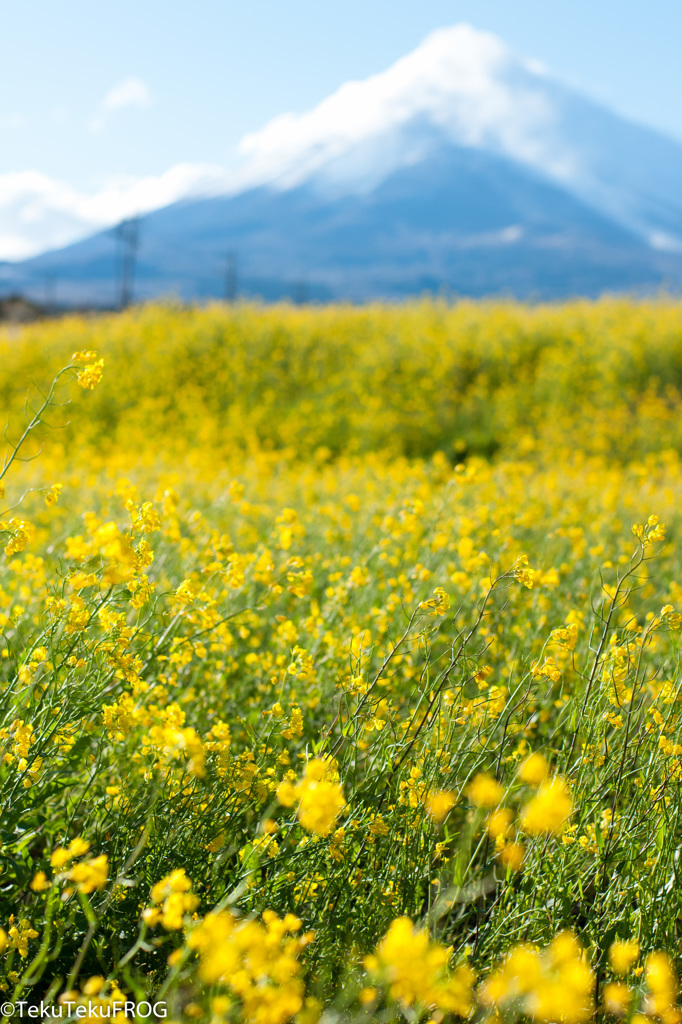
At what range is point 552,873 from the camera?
1717mm

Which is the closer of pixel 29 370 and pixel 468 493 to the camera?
pixel 468 493

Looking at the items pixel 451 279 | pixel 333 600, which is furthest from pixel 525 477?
pixel 451 279

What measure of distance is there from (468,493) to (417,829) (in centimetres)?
Answer: 392

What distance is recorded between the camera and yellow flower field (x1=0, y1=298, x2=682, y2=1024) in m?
1.13

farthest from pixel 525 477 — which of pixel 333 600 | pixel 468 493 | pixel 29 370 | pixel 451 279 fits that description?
pixel 451 279

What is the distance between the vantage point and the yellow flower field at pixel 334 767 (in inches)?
44.4

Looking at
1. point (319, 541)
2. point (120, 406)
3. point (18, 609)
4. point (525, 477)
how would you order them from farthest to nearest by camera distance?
point (120, 406) → point (525, 477) → point (319, 541) → point (18, 609)

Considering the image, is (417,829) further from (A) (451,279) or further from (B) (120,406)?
(A) (451,279)

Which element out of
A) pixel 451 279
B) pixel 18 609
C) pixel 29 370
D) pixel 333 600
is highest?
pixel 451 279

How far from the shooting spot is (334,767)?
5.04ft

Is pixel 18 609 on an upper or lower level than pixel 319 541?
upper

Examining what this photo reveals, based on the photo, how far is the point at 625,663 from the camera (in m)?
1.96

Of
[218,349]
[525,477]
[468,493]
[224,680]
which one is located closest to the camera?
[224,680]

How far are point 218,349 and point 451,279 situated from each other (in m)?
199
